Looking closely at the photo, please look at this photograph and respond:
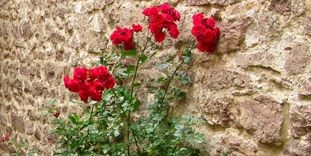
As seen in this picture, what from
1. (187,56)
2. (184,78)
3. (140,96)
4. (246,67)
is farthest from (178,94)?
(246,67)

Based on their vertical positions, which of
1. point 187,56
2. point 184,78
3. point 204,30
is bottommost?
point 184,78

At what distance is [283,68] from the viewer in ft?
6.51

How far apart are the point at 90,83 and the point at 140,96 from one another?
2.00 ft

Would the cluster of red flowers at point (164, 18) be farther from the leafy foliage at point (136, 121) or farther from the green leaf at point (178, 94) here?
the green leaf at point (178, 94)

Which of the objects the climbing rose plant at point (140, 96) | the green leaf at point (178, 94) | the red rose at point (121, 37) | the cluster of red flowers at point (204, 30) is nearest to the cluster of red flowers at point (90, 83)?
the climbing rose plant at point (140, 96)

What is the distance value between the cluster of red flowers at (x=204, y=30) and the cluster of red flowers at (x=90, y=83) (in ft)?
1.64

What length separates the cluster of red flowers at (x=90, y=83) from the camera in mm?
2378

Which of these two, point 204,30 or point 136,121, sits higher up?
point 204,30

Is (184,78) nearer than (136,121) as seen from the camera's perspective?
Yes

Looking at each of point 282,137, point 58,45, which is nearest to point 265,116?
point 282,137

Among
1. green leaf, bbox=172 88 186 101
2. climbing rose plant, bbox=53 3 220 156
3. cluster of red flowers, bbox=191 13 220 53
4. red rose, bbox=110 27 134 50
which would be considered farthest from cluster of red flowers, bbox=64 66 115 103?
cluster of red flowers, bbox=191 13 220 53

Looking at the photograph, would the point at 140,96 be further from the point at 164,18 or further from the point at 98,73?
the point at 164,18

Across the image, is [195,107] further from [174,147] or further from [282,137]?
[282,137]

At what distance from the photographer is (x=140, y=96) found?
2951mm
